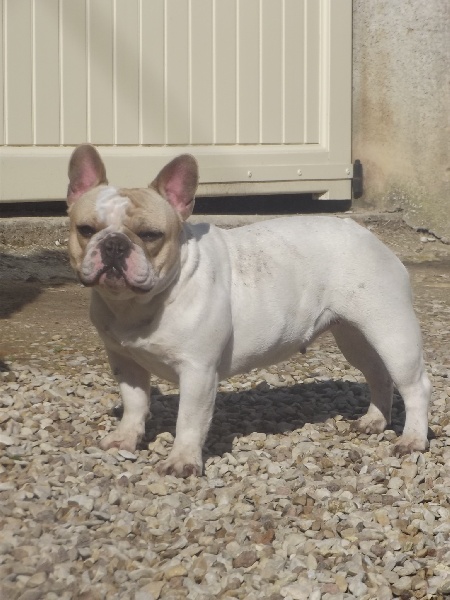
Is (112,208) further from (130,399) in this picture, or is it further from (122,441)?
(122,441)

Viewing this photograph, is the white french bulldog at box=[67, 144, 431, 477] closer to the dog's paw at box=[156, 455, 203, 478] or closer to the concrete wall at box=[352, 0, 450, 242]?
the dog's paw at box=[156, 455, 203, 478]

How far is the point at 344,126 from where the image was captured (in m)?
9.39

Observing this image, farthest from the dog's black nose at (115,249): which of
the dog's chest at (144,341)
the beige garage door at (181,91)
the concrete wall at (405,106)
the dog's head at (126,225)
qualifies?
the concrete wall at (405,106)

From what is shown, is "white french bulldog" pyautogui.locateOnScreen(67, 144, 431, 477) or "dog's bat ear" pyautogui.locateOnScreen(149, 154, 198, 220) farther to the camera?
"dog's bat ear" pyautogui.locateOnScreen(149, 154, 198, 220)

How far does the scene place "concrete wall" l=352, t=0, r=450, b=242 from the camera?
9.30 meters

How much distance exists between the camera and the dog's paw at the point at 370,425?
497cm

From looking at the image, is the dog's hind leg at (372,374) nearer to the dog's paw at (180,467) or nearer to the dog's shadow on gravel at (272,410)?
the dog's shadow on gravel at (272,410)

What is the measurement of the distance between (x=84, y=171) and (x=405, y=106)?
18.3 feet

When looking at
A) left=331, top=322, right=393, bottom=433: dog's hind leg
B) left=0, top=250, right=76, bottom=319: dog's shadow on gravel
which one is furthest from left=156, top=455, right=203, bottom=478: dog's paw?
left=0, top=250, right=76, bottom=319: dog's shadow on gravel

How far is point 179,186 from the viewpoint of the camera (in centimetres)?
432

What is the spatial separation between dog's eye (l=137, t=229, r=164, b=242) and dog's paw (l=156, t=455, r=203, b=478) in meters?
0.83

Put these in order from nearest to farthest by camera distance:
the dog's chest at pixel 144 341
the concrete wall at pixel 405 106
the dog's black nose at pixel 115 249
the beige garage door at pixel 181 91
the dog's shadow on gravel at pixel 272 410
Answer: the dog's black nose at pixel 115 249 → the dog's chest at pixel 144 341 → the dog's shadow on gravel at pixel 272 410 → the beige garage door at pixel 181 91 → the concrete wall at pixel 405 106

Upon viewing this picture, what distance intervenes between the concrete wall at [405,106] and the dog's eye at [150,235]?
18.6ft

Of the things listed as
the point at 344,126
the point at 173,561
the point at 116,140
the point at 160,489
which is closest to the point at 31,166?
the point at 116,140
